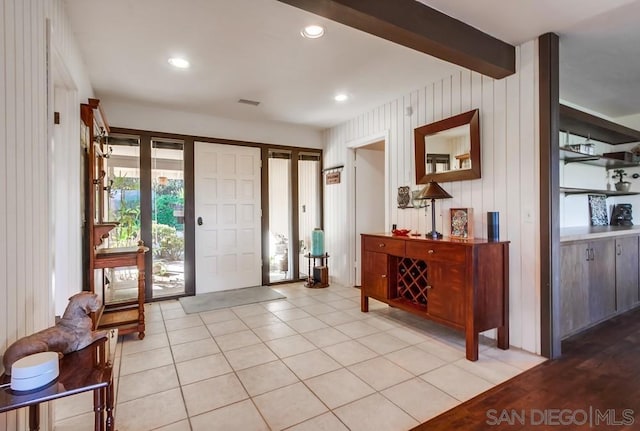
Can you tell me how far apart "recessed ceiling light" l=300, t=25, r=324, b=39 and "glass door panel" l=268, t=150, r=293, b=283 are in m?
2.77

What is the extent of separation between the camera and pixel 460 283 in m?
2.53

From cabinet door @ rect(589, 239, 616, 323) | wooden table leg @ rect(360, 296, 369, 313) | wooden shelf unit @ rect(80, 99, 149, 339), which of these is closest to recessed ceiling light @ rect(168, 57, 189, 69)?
wooden shelf unit @ rect(80, 99, 149, 339)

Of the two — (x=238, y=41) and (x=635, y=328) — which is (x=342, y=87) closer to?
(x=238, y=41)

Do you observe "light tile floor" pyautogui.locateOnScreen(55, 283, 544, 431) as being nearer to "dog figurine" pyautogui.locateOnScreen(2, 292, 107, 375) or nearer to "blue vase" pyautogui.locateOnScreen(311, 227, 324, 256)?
"dog figurine" pyautogui.locateOnScreen(2, 292, 107, 375)

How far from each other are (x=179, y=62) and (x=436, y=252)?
2893 mm

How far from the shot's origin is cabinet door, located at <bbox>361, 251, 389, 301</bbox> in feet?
11.0

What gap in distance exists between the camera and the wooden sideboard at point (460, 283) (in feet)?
8.03

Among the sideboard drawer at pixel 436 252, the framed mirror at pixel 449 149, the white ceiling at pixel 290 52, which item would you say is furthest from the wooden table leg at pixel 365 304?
the white ceiling at pixel 290 52

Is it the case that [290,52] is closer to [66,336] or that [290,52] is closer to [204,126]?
[204,126]

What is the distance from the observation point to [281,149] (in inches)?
200

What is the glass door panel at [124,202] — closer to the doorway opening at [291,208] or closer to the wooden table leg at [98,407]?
the doorway opening at [291,208]

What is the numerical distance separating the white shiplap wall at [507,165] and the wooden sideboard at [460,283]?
0.42 ft

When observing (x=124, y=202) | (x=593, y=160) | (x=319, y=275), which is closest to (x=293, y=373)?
(x=319, y=275)

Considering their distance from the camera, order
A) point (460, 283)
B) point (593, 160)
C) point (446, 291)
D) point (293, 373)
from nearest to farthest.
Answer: point (293, 373) → point (460, 283) → point (446, 291) → point (593, 160)
